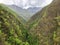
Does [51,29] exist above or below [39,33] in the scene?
above

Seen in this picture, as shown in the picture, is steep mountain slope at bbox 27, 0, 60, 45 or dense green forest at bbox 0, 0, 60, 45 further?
dense green forest at bbox 0, 0, 60, 45

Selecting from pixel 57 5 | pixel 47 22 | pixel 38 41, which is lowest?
pixel 38 41

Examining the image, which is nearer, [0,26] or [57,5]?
[0,26]

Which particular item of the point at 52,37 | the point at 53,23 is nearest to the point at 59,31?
the point at 52,37

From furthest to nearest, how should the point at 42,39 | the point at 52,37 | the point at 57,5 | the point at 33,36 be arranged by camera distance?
1. the point at 57,5
2. the point at 33,36
3. the point at 42,39
4. the point at 52,37

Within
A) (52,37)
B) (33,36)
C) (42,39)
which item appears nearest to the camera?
(52,37)

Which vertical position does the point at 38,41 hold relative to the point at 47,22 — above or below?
below

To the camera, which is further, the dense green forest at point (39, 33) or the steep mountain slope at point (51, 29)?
the dense green forest at point (39, 33)

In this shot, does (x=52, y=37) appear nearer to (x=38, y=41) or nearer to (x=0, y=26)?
(x=38, y=41)

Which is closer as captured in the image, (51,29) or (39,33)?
(51,29)
